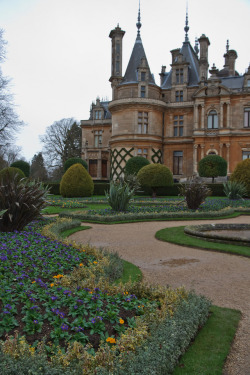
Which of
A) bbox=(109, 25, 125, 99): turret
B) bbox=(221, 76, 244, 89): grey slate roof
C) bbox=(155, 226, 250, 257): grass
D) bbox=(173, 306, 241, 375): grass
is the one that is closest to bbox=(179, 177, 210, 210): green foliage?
bbox=(155, 226, 250, 257): grass

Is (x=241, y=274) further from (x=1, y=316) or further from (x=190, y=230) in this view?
(x=1, y=316)

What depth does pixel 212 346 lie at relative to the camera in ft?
11.3

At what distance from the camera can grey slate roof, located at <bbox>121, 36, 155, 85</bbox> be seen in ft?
115

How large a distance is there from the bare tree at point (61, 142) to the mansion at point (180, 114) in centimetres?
1446

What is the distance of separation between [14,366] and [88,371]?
56 centimetres

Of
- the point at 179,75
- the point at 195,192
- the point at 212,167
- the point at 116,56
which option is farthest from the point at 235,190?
the point at 116,56

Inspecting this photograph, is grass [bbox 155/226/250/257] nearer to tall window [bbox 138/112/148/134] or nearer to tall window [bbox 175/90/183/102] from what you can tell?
tall window [bbox 138/112/148/134]

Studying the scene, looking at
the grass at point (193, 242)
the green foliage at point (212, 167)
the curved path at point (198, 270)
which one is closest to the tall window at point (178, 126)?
the green foliage at point (212, 167)

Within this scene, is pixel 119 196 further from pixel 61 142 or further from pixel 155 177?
pixel 61 142

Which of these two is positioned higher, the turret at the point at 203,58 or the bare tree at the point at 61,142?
the turret at the point at 203,58

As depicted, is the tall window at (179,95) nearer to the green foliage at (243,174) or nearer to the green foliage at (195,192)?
the green foliage at (243,174)

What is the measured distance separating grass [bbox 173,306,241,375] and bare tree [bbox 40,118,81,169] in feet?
154

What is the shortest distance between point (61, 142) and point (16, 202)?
144ft

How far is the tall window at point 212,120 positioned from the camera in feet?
111
